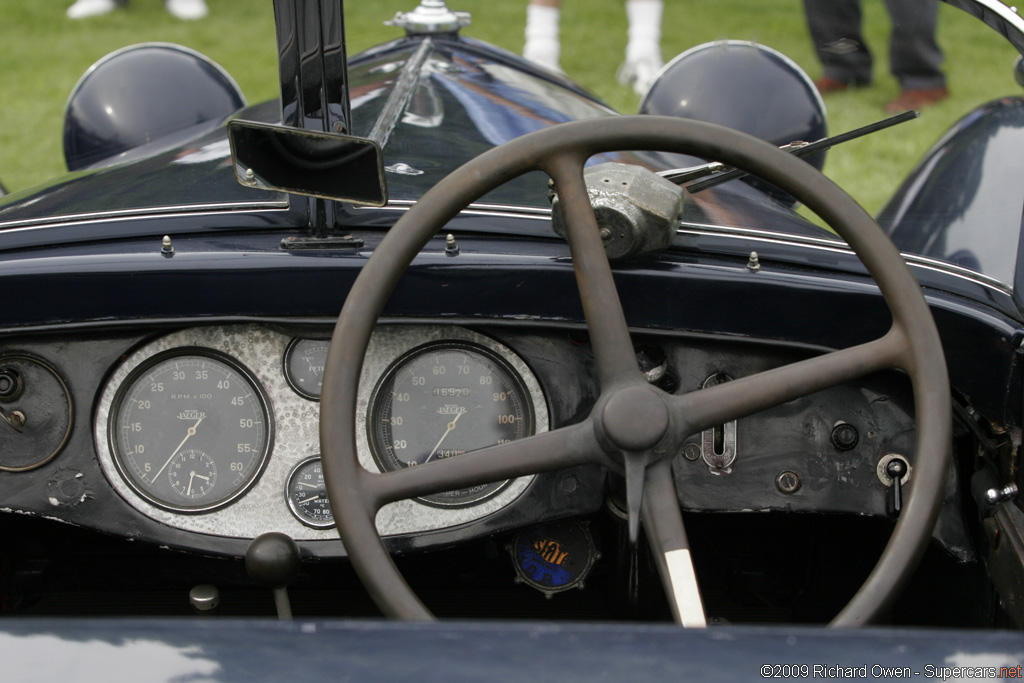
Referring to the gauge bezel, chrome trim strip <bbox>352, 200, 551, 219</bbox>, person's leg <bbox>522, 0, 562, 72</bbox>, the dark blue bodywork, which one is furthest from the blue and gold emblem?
person's leg <bbox>522, 0, 562, 72</bbox>

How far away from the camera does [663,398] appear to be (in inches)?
51.1

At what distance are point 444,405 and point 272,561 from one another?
379 mm

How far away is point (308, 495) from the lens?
1748 mm

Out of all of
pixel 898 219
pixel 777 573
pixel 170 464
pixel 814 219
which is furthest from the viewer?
pixel 898 219

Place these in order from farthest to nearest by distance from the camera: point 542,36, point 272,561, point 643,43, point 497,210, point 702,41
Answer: point 542,36 → point 643,43 → point 702,41 → point 497,210 → point 272,561

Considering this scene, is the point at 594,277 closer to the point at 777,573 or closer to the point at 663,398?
→ the point at 663,398

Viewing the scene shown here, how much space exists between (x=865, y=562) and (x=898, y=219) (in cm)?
90

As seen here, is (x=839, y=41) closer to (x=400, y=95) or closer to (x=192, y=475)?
(x=400, y=95)

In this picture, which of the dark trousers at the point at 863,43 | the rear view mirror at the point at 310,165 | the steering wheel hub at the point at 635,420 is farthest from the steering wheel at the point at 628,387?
the dark trousers at the point at 863,43

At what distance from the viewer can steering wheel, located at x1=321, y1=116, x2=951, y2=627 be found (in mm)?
1236

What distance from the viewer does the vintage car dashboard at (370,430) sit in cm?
167

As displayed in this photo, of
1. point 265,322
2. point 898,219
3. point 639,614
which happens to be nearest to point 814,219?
point 898,219

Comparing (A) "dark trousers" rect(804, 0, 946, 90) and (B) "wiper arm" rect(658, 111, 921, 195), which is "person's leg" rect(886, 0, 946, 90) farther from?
(B) "wiper arm" rect(658, 111, 921, 195)

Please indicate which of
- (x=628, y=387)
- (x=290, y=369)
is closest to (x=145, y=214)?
(x=290, y=369)
